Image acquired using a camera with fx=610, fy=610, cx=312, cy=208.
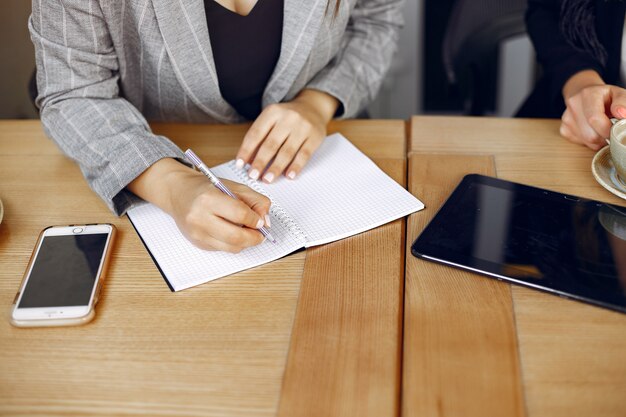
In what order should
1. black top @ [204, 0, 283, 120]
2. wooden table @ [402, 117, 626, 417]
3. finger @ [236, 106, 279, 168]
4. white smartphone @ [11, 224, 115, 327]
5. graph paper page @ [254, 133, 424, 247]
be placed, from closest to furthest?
wooden table @ [402, 117, 626, 417], white smartphone @ [11, 224, 115, 327], graph paper page @ [254, 133, 424, 247], finger @ [236, 106, 279, 168], black top @ [204, 0, 283, 120]

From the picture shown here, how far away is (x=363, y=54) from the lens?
1.03 m

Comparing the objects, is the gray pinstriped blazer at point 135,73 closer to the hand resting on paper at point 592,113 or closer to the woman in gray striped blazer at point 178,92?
the woman in gray striped blazer at point 178,92

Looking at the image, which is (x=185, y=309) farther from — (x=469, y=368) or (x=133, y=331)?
(x=469, y=368)

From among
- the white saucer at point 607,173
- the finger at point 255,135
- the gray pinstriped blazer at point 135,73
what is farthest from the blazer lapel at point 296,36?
the white saucer at point 607,173

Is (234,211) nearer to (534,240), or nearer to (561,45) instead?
(534,240)

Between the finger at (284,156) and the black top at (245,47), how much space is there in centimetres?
22

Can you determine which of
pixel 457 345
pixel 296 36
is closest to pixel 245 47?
pixel 296 36

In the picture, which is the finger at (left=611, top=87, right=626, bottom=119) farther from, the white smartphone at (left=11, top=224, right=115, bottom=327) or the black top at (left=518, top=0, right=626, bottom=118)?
the white smartphone at (left=11, top=224, right=115, bottom=327)

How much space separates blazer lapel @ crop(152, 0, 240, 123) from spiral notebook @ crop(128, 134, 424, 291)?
14cm

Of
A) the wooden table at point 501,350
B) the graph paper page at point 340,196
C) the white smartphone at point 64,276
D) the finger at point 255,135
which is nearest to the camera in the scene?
the wooden table at point 501,350

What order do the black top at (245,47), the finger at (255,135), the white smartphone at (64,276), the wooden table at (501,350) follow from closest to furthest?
1. the wooden table at (501,350)
2. the white smartphone at (64,276)
3. the finger at (255,135)
4. the black top at (245,47)

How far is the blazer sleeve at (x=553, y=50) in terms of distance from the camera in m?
0.98

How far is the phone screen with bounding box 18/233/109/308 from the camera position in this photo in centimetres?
63

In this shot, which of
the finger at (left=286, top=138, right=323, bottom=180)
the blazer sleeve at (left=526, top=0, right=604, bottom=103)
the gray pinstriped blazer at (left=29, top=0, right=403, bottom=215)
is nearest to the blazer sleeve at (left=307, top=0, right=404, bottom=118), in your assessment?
the gray pinstriped blazer at (left=29, top=0, right=403, bottom=215)
